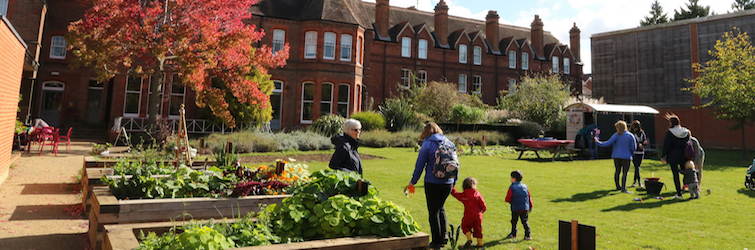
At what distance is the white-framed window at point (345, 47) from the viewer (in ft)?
75.7

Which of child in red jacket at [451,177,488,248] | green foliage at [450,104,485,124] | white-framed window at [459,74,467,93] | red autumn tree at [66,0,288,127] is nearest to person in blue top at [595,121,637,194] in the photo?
child in red jacket at [451,177,488,248]

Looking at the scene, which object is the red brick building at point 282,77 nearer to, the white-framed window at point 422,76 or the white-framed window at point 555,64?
the white-framed window at point 422,76

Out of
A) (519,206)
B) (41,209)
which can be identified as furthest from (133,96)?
(519,206)

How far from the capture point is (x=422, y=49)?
3306cm

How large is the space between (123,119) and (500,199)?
18461 mm

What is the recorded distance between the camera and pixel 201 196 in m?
4.75

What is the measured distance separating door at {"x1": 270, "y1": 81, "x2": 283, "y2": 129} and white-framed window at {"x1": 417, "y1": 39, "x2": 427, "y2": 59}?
45.2 ft

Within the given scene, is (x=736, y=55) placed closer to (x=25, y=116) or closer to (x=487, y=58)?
(x=487, y=58)

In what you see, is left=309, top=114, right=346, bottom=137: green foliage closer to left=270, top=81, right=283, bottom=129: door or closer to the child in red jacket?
left=270, top=81, right=283, bottom=129: door

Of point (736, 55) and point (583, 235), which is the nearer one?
point (583, 235)

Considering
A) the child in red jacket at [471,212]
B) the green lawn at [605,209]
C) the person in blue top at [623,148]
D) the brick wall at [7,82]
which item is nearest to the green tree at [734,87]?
the green lawn at [605,209]

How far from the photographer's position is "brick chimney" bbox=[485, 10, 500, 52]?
36625mm

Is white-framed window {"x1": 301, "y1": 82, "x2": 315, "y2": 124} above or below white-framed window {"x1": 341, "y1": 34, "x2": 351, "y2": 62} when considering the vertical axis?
below

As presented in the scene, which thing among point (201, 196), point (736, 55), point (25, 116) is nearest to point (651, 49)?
point (736, 55)
